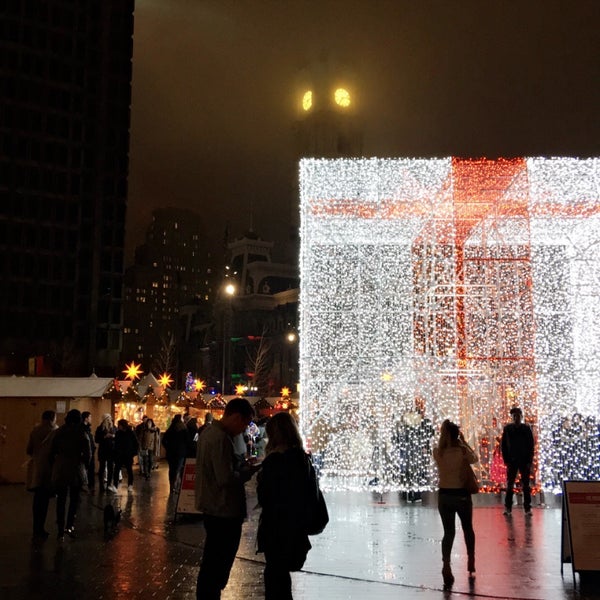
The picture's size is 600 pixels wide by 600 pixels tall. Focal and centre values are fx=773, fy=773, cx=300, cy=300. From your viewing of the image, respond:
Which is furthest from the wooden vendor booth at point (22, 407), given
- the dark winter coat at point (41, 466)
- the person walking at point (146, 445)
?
the dark winter coat at point (41, 466)

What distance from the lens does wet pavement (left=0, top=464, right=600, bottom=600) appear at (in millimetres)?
7168

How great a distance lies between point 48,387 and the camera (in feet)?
65.6

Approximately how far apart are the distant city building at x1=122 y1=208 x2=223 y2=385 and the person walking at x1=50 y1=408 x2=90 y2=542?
288 ft

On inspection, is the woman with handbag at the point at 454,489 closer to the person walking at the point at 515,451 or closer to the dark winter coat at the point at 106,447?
the person walking at the point at 515,451

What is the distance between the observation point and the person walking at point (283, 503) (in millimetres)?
5062

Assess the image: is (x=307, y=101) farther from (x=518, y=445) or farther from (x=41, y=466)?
(x=41, y=466)

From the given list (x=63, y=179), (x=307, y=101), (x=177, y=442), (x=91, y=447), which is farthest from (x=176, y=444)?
(x=307, y=101)

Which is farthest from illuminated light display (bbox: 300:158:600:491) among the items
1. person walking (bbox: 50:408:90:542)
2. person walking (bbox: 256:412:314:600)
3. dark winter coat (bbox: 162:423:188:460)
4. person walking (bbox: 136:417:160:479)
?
person walking (bbox: 256:412:314:600)

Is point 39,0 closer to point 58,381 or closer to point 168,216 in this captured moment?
point 58,381

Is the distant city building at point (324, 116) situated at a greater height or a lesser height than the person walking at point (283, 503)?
greater

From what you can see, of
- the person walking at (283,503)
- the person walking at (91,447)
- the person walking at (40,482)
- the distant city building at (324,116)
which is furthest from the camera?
the distant city building at (324,116)

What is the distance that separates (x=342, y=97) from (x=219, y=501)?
97.7 m

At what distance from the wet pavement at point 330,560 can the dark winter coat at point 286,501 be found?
200 centimetres

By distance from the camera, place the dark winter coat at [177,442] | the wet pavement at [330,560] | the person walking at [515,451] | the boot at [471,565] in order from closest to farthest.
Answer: the wet pavement at [330,560] < the boot at [471,565] < the person walking at [515,451] < the dark winter coat at [177,442]
